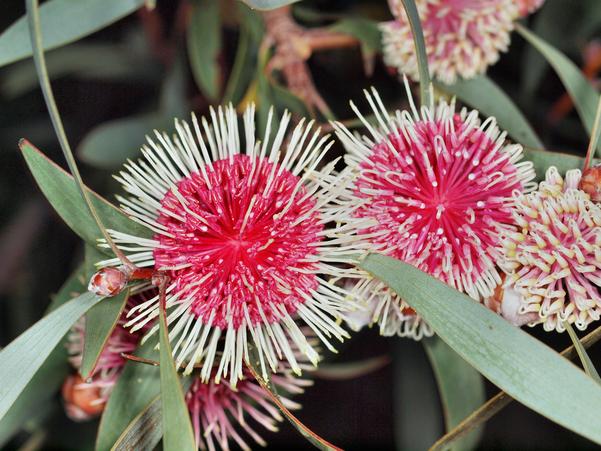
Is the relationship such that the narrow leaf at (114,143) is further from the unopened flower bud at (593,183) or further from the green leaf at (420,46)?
the unopened flower bud at (593,183)

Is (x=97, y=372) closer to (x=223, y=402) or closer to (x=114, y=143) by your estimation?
(x=223, y=402)

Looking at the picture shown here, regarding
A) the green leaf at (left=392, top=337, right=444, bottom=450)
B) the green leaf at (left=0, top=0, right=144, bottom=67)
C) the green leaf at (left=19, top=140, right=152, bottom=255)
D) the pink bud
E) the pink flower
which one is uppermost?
the green leaf at (left=0, top=0, right=144, bottom=67)

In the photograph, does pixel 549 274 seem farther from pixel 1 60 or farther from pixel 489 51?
pixel 1 60

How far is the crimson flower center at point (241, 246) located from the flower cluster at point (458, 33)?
0.87ft

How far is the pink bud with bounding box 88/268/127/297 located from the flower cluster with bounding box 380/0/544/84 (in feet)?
1.33

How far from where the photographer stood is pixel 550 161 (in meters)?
0.66

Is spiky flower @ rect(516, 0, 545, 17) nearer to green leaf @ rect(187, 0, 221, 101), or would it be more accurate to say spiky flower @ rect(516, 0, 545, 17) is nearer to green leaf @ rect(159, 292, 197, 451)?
green leaf @ rect(187, 0, 221, 101)

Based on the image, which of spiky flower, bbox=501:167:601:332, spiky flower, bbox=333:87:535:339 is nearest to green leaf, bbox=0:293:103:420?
spiky flower, bbox=333:87:535:339

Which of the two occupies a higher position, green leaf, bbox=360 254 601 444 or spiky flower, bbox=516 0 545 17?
spiky flower, bbox=516 0 545 17

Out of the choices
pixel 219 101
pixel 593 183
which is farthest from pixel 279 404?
pixel 219 101

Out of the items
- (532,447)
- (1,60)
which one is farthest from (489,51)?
(532,447)

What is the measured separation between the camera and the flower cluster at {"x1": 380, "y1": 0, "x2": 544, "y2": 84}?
2.53ft

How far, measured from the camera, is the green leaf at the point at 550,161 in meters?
0.65

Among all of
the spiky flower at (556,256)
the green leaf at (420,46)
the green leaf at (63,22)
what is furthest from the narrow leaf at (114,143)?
the spiky flower at (556,256)
